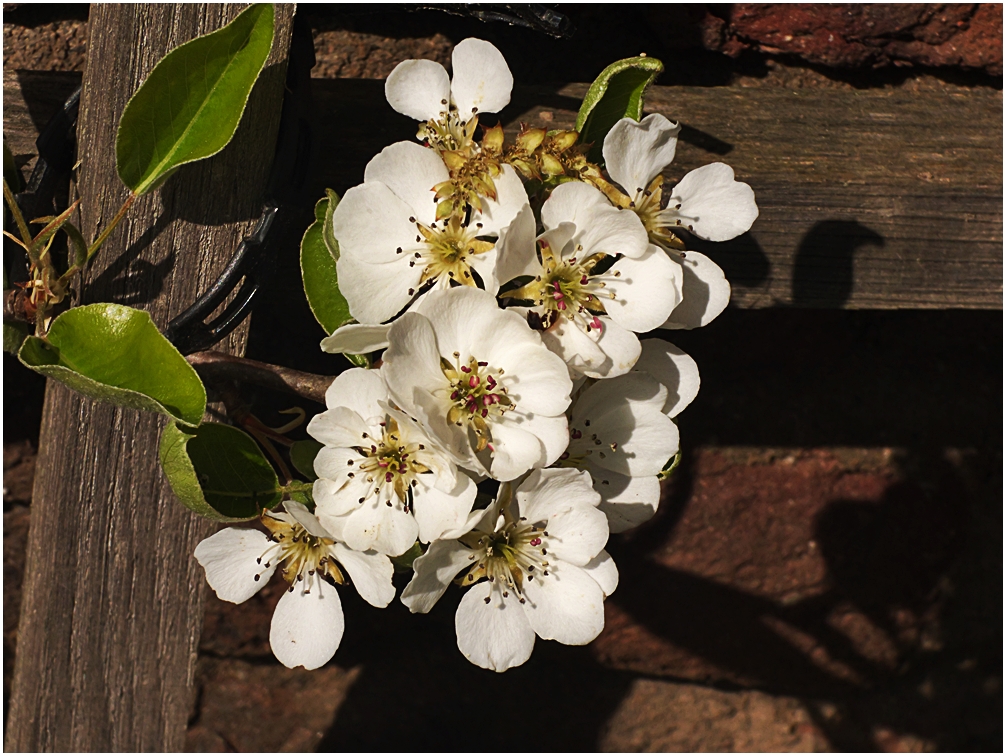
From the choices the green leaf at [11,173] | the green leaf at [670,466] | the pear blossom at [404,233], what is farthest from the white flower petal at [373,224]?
the green leaf at [11,173]

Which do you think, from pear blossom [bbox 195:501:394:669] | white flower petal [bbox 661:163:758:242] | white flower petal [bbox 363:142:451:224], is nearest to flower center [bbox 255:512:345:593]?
pear blossom [bbox 195:501:394:669]

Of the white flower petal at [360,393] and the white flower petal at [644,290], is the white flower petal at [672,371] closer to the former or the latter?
the white flower petal at [644,290]

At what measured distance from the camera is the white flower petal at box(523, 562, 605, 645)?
102 centimetres

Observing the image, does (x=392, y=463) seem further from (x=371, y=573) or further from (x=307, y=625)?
(x=307, y=625)

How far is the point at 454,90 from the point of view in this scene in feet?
3.63

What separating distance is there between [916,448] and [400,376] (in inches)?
71.8

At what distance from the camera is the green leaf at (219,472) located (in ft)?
3.38

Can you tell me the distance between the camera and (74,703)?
1.42 meters

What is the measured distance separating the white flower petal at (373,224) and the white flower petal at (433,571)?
332 mm

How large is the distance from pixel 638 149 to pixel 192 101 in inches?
23.9

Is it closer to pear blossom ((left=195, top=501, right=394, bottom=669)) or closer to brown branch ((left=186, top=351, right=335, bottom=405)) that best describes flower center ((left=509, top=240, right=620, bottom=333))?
brown branch ((left=186, top=351, right=335, bottom=405))

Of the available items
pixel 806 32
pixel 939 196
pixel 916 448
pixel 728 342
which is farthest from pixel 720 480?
pixel 806 32

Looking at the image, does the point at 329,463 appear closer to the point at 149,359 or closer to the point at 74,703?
the point at 149,359

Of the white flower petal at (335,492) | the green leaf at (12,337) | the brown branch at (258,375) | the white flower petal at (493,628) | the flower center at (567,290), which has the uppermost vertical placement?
the flower center at (567,290)
